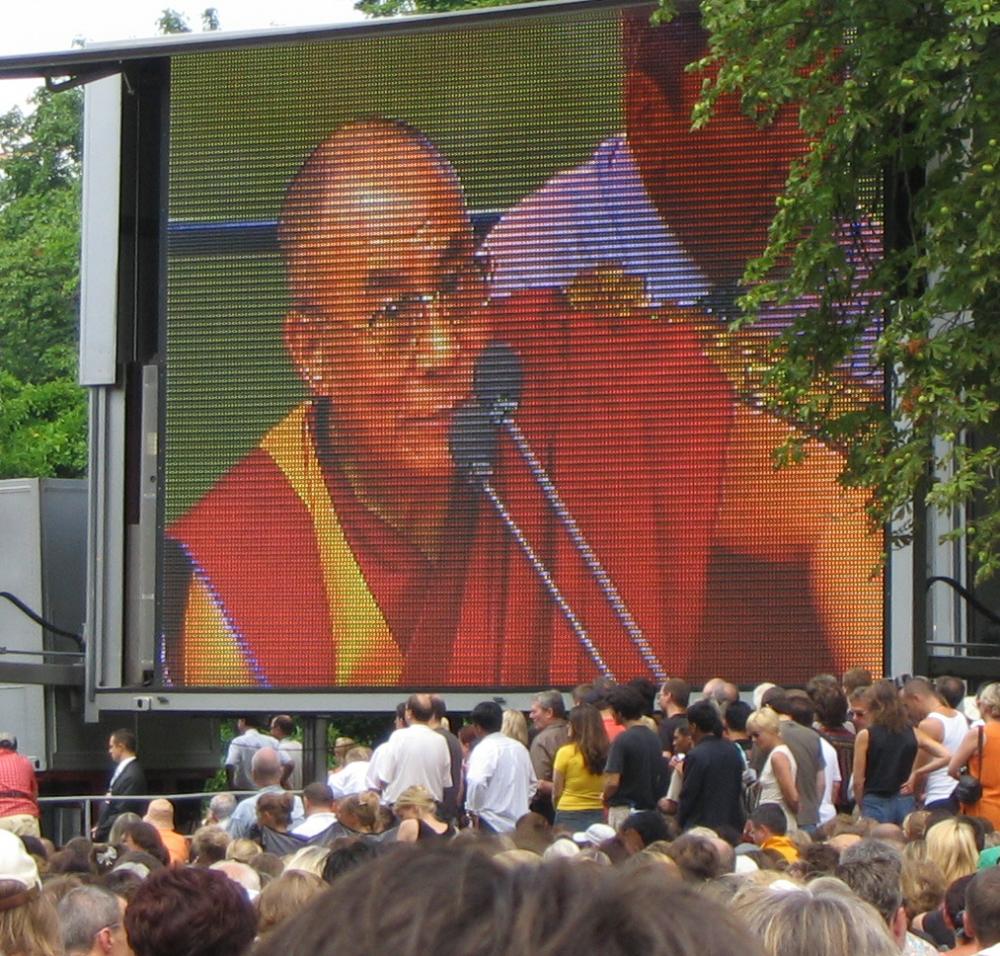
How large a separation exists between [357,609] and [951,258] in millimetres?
5499

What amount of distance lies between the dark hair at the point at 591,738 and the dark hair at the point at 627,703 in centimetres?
12

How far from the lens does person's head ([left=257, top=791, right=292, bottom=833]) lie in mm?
8938

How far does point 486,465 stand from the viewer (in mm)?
14078

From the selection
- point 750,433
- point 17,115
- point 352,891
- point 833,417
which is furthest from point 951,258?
point 17,115

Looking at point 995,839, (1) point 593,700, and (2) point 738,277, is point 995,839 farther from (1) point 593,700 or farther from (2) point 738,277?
(2) point 738,277

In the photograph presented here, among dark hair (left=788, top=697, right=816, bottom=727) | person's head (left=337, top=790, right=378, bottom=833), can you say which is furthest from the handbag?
person's head (left=337, top=790, right=378, bottom=833)

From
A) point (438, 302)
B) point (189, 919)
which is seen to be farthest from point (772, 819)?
point (438, 302)

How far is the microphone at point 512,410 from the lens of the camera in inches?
548

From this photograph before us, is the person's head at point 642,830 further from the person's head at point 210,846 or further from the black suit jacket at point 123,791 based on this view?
the black suit jacket at point 123,791

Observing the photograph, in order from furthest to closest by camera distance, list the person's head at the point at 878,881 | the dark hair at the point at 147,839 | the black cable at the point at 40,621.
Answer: the black cable at the point at 40,621 → the dark hair at the point at 147,839 → the person's head at the point at 878,881

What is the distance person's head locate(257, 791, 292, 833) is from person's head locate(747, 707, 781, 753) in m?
2.37

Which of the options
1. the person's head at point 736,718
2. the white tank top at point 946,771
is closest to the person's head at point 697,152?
the person's head at point 736,718

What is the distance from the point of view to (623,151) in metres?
14.2

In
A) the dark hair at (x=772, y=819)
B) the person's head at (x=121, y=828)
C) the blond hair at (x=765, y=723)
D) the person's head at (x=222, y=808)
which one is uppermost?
the blond hair at (x=765, y=723)
